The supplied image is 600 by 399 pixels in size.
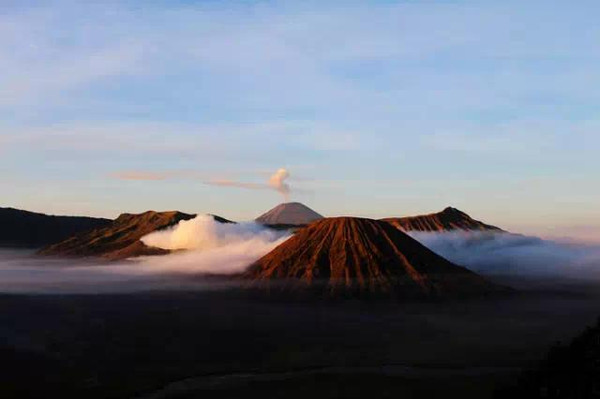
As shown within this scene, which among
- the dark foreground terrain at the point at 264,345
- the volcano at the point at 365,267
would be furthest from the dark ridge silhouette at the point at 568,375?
the volcano at the point at 365,267

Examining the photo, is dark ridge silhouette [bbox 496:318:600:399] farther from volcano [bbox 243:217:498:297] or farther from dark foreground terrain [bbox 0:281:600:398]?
volcano [bbox 243:217:498:297]

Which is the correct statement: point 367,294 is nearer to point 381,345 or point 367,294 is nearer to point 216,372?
point 381,345

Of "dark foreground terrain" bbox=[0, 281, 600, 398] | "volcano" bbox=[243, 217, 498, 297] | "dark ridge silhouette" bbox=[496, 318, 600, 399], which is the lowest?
"dark foreground terrain" bbox=[0, 281, 600, 398]

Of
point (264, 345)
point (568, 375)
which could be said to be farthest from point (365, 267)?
point (568, 375)

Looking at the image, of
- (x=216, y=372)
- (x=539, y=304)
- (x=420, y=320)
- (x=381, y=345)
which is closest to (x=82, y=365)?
→ (x=216, y=372)

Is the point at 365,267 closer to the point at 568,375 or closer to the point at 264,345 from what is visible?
the point at 264,345

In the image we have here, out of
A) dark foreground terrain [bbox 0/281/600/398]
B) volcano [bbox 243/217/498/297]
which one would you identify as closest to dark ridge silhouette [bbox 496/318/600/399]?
Answer: dark foreground terrain [bbox 0/281/600/398]

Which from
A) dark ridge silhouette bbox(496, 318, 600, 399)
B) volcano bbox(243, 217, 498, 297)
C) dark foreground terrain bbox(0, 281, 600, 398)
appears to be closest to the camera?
dark ridge silhouette bbox(496, 318, 600, 399)

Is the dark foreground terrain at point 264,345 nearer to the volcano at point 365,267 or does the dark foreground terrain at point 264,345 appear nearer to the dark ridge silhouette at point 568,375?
the volcano at point 365,267
